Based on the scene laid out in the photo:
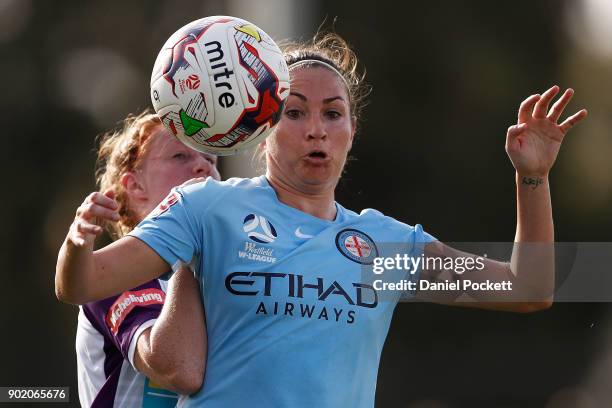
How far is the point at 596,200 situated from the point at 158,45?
A: 5704 millimetres

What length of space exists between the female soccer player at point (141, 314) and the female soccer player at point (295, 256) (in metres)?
0.06

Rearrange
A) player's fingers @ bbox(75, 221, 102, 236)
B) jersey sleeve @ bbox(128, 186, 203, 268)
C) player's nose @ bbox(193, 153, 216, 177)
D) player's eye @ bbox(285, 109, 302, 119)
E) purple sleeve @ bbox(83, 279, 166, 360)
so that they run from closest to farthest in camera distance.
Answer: player's fingers @ bbox(75, 221, 102, 236) < jersey sleeve @ bbox(128, 186, 203, 268) < player's eye @ bbox(285, 109, 302, 119) < purple sleeve @ bbox(83, 279, 166, 360) < player's nose @ bbox(193, 153, 216, 177)

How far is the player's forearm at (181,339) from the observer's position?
360 cm

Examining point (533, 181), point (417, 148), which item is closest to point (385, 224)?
point (533, 181)

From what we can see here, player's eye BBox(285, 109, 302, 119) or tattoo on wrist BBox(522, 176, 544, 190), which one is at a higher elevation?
player's eye BBox(285, 109, 302, 119)

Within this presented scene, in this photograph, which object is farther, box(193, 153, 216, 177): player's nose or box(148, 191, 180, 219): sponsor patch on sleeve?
box(193, 153, 216, 177): player's nose

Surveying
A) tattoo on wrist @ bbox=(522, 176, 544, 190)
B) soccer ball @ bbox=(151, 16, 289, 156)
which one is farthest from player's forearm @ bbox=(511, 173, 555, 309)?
soccer ball @ bbox=(151, 16, 289, 156)

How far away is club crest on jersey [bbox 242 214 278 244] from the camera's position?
145 inches

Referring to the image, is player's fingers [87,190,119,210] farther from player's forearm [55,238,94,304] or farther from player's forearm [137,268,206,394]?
player's forearm [137,268,206,394]

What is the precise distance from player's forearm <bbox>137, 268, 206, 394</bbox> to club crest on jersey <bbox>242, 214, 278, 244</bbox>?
0.81ft

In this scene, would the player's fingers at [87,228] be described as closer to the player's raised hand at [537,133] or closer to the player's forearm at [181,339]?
the player's forearm at [181,339]

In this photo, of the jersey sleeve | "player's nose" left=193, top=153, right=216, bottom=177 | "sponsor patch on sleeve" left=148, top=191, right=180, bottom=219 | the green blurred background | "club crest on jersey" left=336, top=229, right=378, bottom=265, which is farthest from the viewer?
the green blurred background

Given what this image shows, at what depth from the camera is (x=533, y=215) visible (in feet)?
12.6

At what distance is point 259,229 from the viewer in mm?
3705
